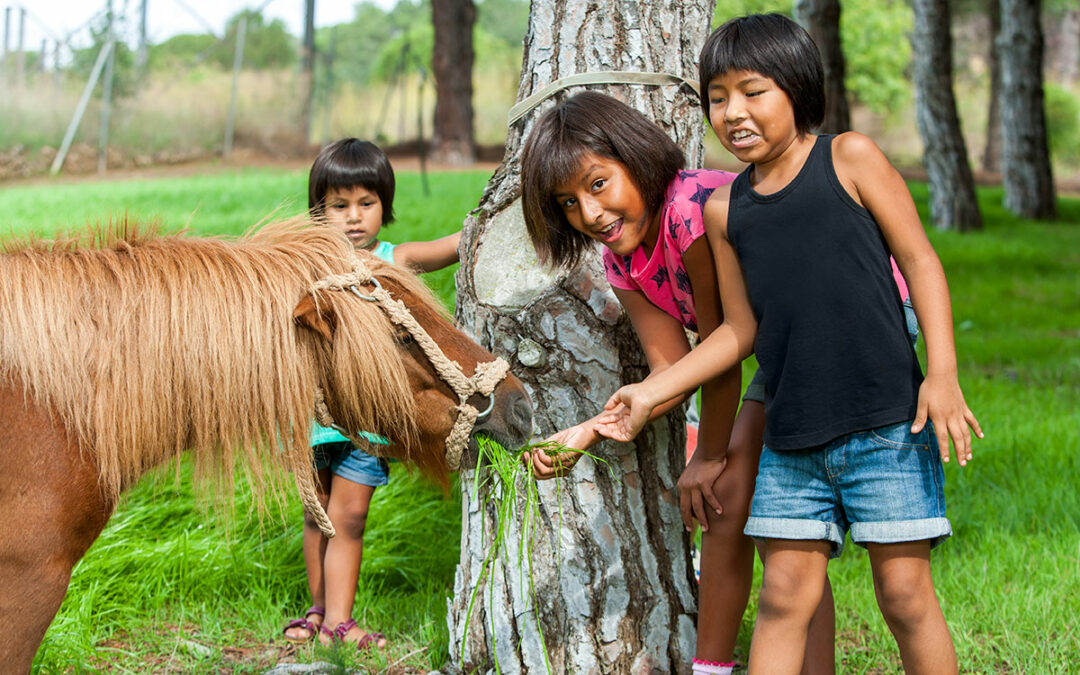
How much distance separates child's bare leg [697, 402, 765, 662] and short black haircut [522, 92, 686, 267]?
663mm

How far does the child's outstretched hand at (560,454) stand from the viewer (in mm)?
2305

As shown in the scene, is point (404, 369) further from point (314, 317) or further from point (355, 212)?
point (355, 212)

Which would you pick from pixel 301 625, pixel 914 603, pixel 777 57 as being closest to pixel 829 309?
pixel 777 57

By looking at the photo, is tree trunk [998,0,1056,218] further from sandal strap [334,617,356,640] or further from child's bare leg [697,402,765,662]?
sandal strap [334,617,356,640]

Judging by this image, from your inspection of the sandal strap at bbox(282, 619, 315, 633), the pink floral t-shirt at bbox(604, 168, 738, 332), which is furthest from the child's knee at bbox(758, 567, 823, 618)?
the sandal strap at bbox(282, 619, 315, 633)

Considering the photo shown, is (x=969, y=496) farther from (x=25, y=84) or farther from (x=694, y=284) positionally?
(x=25, y=84)

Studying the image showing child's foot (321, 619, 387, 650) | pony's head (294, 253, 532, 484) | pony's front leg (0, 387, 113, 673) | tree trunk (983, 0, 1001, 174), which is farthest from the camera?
tree trunk (983, 0, 1001, 174)

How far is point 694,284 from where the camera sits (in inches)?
91.4

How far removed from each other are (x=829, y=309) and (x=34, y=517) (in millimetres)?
1787

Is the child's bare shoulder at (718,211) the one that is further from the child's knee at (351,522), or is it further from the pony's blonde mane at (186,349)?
the child's knee at (351,522)

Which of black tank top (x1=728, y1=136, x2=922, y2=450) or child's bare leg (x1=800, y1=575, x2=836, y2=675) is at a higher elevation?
black tank top (x1=728, y1=136, x2=922, y2=450)

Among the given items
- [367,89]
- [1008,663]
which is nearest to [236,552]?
[1008,663]

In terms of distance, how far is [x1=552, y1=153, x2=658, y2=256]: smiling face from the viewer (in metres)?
2.30

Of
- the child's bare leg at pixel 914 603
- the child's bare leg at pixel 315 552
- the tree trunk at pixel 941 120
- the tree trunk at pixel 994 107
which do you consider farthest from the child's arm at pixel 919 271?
the tree trunk at pixel 994 107
